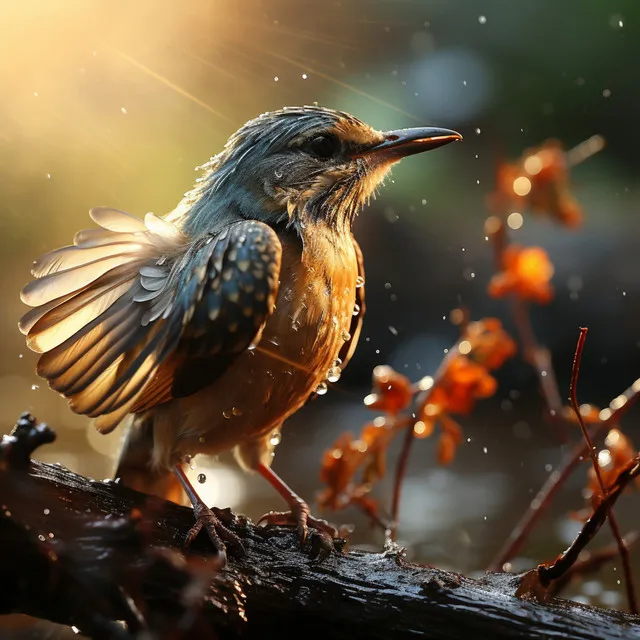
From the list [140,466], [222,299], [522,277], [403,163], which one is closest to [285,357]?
[222,299]

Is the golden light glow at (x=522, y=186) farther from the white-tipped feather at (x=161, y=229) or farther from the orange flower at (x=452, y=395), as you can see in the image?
the white-tipped feather at (x=161, y=229)

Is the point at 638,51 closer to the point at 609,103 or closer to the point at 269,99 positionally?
the point at 609,103

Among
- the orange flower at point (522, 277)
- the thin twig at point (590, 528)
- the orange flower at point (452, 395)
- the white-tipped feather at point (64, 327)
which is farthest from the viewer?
the orange flower at point (522, 277)

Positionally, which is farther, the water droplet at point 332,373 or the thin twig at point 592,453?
the water droplet at point 332,373

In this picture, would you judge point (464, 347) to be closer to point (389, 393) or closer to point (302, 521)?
point (389, 393)

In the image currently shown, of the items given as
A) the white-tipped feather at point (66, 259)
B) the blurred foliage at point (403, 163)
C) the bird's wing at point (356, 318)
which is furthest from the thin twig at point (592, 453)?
the blurred foliage at point (403, 163)

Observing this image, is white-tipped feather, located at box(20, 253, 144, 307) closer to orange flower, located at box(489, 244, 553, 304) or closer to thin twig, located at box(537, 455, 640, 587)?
thin twig, located at box(537, 455, 640, 587)

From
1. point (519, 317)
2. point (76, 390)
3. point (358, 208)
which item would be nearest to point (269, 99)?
point (358, 208)
